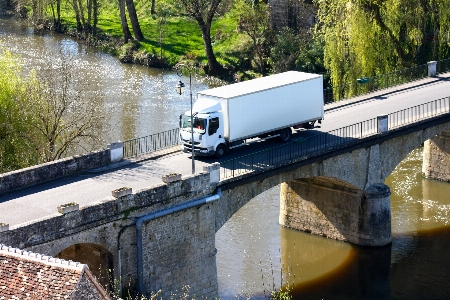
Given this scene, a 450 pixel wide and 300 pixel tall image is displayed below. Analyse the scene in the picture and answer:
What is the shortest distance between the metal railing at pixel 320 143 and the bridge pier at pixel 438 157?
17.8ft

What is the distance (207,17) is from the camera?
7681 cm

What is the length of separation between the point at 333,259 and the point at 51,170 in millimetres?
15430

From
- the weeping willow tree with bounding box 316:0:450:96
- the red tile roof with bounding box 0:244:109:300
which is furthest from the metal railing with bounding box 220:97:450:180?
the red tile roof with bounding box 0:244:109:300

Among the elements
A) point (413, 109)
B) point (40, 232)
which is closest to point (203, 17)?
point (413, 109)

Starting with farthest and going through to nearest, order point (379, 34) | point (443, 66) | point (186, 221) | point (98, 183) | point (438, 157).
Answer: point (379, 34) < point (443, 66) < point (438, 157) < point (98, 183) < point (186, 221)

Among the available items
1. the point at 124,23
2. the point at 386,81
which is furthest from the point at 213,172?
the point at 124,23

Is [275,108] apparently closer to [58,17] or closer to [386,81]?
[386,81]

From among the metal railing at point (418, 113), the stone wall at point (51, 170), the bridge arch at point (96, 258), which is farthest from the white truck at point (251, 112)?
the bridge arch at point (96, 258)

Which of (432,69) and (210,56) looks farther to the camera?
(210,56)

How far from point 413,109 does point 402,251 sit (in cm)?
767

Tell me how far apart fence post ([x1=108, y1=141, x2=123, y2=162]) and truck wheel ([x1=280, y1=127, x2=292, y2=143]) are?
25.3 feet

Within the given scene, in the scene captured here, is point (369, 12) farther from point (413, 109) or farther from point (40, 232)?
point (40, 232)

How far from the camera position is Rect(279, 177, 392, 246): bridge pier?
48.3m

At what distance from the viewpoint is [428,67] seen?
58.9 metres
